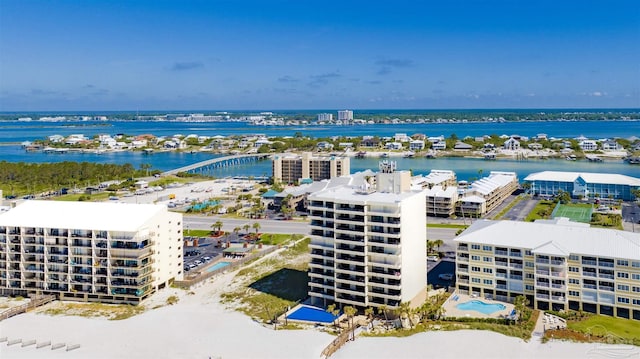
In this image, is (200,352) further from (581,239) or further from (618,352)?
(581,239)

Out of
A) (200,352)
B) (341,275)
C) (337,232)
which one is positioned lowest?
(200,352)

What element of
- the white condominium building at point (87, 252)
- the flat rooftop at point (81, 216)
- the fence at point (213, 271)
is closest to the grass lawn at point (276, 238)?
the fence at point (213, 271)

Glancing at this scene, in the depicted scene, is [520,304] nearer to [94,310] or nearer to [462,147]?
[94,310]

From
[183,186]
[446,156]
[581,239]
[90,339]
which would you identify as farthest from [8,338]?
[446,156]

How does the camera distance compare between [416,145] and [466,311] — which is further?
[416,145]

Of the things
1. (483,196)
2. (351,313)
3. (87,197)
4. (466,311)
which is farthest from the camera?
(87,197)

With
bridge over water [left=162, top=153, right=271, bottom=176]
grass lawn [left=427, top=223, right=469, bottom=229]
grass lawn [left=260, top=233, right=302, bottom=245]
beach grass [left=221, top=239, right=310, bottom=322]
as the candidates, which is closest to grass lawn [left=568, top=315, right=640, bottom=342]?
beach grass [left=221, top=239, right=310, bottom=322]

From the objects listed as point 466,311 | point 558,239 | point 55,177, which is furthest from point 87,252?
point 55,177

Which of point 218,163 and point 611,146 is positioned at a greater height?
point 611,146
